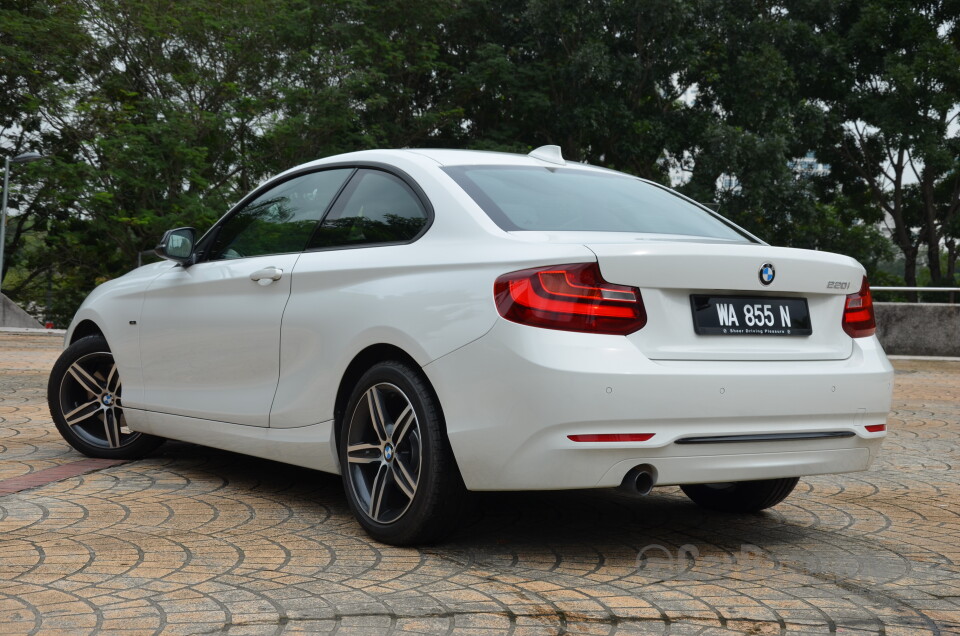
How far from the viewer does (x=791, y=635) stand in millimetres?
3223

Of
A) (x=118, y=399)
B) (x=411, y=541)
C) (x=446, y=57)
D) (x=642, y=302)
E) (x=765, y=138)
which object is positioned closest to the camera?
(x=642, y=302)

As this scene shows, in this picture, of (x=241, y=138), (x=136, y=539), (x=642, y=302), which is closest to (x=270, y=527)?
(x=136, y=539)

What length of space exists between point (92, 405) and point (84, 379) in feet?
0.53

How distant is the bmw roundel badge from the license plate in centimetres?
7

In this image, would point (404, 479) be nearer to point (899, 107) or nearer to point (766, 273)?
point (766, 273)

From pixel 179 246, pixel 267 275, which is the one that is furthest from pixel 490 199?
pixel 179 246

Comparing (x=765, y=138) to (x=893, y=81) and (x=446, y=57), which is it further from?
(x=446, y=57)

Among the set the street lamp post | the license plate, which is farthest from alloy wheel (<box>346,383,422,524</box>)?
the street lamp post

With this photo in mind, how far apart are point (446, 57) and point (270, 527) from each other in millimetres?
32921

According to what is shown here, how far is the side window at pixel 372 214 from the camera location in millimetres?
4539

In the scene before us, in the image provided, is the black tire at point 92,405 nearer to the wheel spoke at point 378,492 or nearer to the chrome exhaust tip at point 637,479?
the wheel spoke at point 378,492

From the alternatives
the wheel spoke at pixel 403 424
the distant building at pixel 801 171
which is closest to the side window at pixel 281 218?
the wheel spoke at pixel 403 424

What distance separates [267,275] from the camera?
4984mm

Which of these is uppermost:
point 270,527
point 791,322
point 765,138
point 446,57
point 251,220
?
point 446,57
